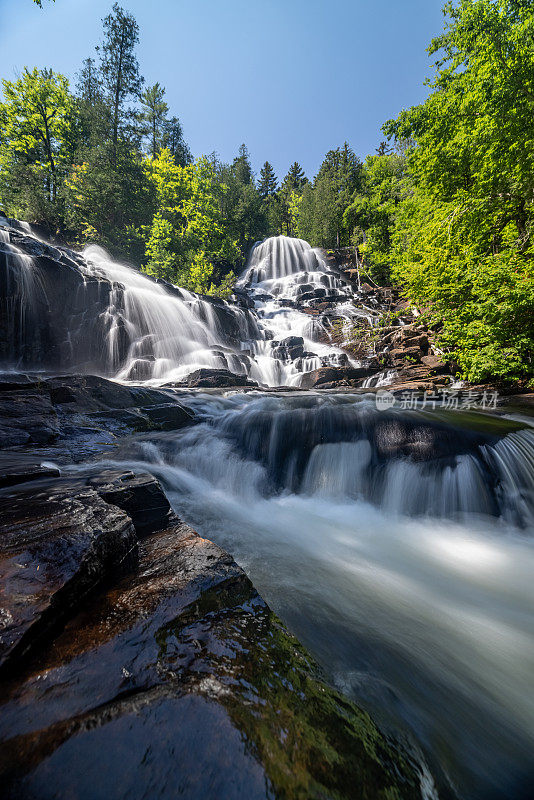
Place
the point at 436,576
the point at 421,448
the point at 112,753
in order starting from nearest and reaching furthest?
the point at 112,753 → the point at 436,576 → the point at 421,448

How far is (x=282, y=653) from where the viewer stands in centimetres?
131

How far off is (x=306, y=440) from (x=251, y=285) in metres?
28.7

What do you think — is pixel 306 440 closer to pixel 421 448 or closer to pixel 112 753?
pixel 421 448

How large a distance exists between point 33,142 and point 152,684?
32.3 metres

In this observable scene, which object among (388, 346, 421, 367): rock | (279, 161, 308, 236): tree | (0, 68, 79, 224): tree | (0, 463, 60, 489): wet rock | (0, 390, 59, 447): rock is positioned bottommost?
(0, 463, 60, 489): wet rock

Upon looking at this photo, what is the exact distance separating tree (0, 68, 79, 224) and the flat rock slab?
2748 centimetres

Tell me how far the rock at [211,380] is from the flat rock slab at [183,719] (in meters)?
9.79

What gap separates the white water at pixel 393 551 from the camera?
1.64 m

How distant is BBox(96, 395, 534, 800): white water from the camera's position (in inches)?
64.7

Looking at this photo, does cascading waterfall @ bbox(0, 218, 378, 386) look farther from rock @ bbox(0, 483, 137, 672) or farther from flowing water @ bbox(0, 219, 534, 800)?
rock @ bbox(0, 483, 137, 672)

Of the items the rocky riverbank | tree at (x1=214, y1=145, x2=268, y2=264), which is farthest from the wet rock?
tree at (x1=214, y1=145, x2=268, y2=264)

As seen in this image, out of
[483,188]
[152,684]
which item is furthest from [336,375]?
[152,684]

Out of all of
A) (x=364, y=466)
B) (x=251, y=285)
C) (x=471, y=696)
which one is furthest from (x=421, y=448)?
(x=251, y=285)

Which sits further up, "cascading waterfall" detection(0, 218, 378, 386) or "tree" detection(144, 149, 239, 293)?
"tree" detection(144, 149, 239, 293)
